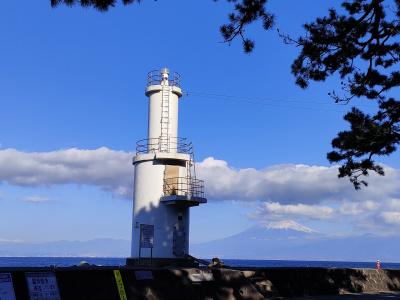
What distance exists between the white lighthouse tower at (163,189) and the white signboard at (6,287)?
48.3ft

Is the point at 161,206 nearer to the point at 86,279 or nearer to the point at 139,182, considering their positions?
the point at 139,182

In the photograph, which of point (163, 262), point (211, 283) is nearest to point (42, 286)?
point (211, 283)

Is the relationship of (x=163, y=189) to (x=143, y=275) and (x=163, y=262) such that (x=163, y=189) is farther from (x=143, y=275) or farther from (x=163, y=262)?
(x=143, y=275)

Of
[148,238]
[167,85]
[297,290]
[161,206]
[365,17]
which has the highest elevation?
[167,85]

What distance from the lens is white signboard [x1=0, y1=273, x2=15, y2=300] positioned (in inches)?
364

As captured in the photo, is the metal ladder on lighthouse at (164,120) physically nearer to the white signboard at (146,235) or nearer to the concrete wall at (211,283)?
the white signboard at (146,235)

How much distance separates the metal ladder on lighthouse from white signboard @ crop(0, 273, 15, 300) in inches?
659

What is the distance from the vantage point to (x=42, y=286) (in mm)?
10039

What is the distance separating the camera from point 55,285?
1026 cm

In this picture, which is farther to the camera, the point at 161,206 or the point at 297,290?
the point at 161,206

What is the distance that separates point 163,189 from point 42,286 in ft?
50.8

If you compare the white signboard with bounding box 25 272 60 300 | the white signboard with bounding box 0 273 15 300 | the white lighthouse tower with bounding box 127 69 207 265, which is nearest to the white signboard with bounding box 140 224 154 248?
the white lighthouse tower with bounding box 127 69 207 265

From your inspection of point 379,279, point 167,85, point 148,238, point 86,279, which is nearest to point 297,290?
point 379,279

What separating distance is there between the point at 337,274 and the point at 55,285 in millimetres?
11969
